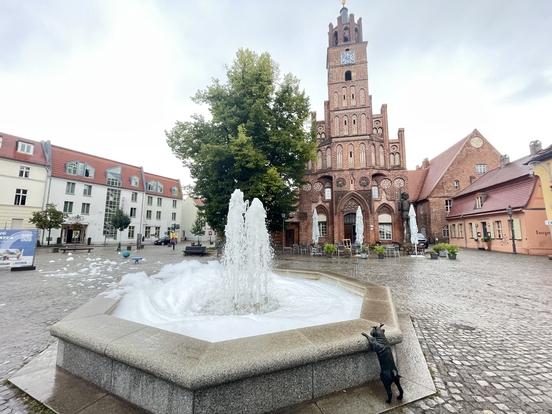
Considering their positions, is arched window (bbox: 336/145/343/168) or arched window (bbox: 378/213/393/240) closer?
arched window (bbox: 378/213/393/240)

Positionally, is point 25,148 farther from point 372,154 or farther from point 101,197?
point 372,154

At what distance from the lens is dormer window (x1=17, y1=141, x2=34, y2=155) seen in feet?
93.2

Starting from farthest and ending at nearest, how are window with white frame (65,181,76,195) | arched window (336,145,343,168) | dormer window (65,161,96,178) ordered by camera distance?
dormer window (65,161,96,178)
window with white frame (65,181,76,195)
arched window (336,145,343,168)


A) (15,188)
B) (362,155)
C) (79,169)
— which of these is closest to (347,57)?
(362,155)

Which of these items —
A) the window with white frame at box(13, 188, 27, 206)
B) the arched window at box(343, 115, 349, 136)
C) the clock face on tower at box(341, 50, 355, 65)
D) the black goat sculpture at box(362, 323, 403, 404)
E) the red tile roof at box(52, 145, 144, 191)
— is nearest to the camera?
the black goat sculpture at box(362, 323, 403, 404)

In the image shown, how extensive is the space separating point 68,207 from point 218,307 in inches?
1465

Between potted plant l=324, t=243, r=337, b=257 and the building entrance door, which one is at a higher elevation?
the building entrance door

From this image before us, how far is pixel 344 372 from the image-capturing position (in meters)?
2.63

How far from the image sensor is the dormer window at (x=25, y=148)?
93.2 ft

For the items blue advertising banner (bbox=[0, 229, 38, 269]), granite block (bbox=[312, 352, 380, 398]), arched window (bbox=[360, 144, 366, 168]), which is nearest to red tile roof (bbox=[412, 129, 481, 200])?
arched window (bbox=[360, 144, 366, 168])

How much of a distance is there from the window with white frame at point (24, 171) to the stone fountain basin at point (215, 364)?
36558 mm

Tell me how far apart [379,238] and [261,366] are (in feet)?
96.1

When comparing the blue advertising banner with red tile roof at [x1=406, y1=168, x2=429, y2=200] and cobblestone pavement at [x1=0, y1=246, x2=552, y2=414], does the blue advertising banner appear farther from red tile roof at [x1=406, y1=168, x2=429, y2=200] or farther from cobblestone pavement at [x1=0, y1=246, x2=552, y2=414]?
red tile roof at [x1=406, y1=168, x2=429, y2=200]

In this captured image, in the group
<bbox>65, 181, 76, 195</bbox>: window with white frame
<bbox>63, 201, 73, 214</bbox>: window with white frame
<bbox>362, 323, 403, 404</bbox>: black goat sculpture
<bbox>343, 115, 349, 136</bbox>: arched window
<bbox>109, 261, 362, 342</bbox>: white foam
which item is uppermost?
<bbox>343, 115, 349, 136</bbox>: arched window
